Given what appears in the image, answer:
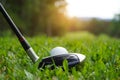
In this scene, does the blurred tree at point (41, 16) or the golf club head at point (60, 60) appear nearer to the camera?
the golf club head at point (60, 60)

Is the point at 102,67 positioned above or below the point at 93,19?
above

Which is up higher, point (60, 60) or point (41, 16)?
point (60, 60)

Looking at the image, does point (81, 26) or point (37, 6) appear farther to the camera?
point (81, 26)

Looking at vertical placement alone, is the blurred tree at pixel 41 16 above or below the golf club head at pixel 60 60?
below

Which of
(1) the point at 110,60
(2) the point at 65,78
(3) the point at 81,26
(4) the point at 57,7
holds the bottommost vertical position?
(3) the point at 81,26

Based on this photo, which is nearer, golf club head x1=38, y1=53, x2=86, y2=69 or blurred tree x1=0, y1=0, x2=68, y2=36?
golf club head x1=38, y1=53, x2=86, y2=69

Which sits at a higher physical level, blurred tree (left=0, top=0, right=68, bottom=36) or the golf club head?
the golf club head

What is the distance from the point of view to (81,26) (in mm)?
61094

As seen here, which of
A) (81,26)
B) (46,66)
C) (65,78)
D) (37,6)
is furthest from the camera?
(81,26)

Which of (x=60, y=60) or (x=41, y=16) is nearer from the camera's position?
(x=60, y=60)

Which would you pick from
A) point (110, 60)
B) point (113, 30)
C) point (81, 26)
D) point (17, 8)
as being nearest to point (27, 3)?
point (17, 8)

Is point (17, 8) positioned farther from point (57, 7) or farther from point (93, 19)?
point (93, 19)

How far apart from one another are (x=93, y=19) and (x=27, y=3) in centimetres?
3898

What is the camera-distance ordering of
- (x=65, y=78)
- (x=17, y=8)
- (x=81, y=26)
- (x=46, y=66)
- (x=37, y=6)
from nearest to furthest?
(x=65, y=78) < (x=46, y=66) < (x=17, y=8) < (x=37, y=6) < (x=81, y=26)
